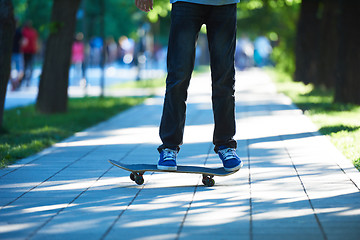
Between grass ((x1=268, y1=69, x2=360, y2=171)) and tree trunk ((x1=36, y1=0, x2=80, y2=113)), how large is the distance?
4489 mm

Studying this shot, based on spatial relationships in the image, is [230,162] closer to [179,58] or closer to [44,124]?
[179,58]

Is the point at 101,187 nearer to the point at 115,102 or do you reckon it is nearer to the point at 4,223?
the point at 4,223

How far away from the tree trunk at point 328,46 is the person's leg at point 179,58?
1516 cm

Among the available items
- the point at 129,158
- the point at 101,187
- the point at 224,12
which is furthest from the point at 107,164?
the point at 224,12

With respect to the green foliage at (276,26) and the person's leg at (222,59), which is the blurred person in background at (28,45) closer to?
the green foliage at (276,26)

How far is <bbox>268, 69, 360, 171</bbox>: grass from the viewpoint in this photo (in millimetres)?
8023

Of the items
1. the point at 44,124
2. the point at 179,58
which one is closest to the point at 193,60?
the point at 179,58

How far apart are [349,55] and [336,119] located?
3705mm

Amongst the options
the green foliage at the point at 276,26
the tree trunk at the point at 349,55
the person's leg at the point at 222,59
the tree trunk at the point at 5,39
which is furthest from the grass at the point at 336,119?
the green foliage at the point at 276,26

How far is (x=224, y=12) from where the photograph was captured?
5719 mm

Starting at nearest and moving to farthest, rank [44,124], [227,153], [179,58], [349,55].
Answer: [179,58] → [227,153] → [44,124] → [349,55]

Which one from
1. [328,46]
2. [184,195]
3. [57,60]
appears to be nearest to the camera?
[184,195]

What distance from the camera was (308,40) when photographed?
22500mm

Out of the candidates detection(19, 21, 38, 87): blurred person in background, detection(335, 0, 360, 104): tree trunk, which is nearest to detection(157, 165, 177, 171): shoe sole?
detection(335, 0, 360, 104): tree trunk
